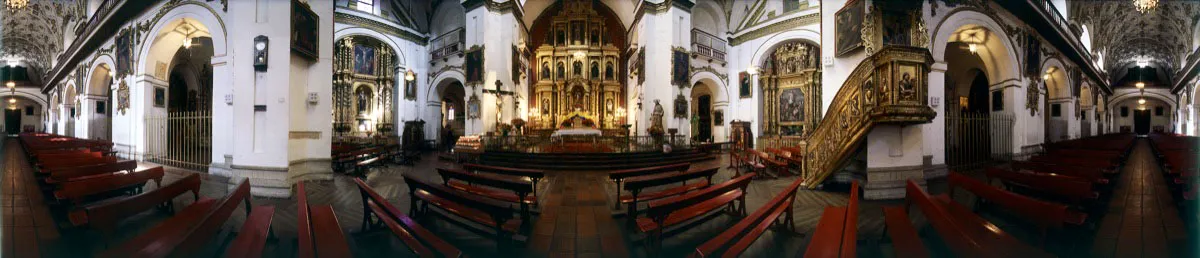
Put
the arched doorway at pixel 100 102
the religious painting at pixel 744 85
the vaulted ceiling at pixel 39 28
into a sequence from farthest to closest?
the religious painting at pixel 744 85
the vaulted ceiling at pixel 39 28
the arched doorway at pixel 100 102

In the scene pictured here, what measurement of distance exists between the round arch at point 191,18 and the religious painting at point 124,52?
0.64m

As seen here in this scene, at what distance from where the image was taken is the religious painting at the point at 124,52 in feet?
33.7

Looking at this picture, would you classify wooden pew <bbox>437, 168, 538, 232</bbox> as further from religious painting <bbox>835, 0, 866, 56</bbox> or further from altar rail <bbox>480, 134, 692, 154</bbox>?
altar rail <bbox>480, 134, 692, 154</bbox>

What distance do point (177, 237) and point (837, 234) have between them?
4.05 meters

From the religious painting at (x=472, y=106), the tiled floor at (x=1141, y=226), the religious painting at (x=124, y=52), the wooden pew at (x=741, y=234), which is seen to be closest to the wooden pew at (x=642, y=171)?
the wooden pew at (x=741, y=234)

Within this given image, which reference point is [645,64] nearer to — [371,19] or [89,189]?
[371,19]

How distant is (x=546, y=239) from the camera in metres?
3.50

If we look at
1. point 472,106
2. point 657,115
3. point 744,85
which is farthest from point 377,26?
point 744,85

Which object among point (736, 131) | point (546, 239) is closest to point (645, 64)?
point (736, 131)

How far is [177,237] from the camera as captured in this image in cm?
209

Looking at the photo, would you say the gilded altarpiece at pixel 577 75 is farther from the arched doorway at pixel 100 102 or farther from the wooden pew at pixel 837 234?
the wooden pew at pixel 837 234

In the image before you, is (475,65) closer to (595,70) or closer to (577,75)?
(577,75)

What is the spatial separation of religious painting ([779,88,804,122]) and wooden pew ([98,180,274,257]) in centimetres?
1806

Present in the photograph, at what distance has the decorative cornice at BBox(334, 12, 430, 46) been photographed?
1608cm
